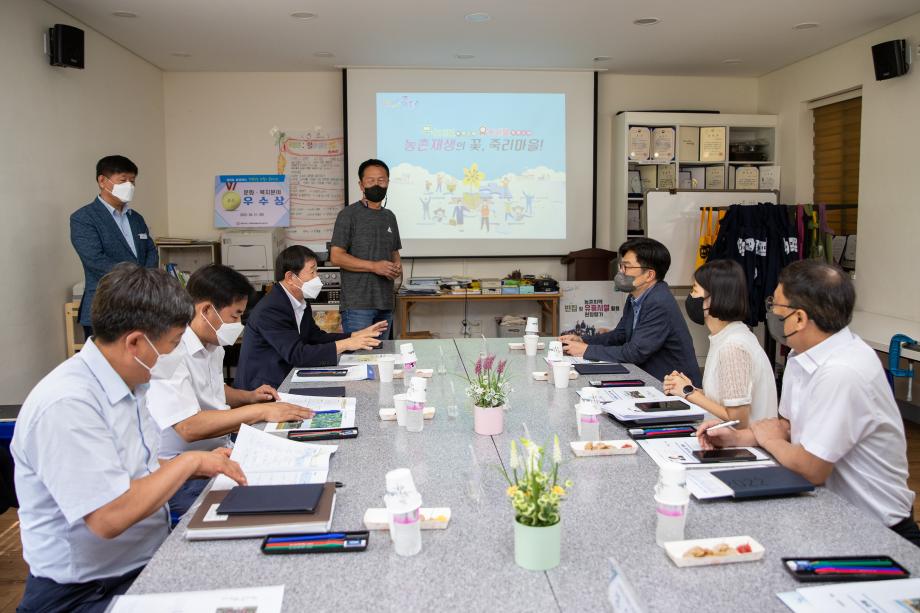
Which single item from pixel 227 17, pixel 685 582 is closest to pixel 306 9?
pixel 227 17

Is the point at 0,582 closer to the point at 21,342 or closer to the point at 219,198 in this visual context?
the point at 21,342

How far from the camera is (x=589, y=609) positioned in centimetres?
112

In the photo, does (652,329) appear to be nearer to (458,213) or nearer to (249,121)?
(458,213)

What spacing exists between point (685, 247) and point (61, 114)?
4.90m

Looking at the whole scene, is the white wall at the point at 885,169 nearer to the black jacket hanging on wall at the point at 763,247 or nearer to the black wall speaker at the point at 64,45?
the black jacket hanging on wall at the point at 763,247

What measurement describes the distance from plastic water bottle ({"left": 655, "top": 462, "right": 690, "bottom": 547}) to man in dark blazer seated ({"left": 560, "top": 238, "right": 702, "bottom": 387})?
180 cm

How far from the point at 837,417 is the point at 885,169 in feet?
13.4

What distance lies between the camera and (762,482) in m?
1.56

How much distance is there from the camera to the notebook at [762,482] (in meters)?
1.52

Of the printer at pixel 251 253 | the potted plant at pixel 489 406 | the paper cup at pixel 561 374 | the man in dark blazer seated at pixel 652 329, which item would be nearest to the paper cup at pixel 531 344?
the man in dark blazer seated at pixel 652 329

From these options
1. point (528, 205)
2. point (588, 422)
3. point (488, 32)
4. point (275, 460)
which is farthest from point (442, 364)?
point (528, 205)

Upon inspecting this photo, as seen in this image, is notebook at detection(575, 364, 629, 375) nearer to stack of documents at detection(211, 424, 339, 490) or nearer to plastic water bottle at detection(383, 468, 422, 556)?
stack of documents at detection(211, 424, 339, 490)

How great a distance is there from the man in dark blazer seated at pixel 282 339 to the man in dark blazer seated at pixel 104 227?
54.1 inches

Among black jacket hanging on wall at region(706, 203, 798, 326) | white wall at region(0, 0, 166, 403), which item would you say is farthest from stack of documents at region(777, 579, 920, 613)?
black jacket hanging on wall at region(706, 203, 798, 326)
